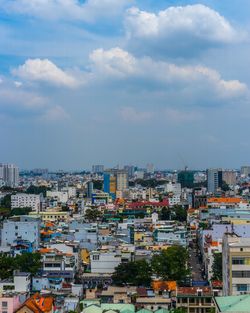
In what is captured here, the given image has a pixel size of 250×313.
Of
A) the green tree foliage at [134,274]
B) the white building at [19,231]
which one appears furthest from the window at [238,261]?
the white building at [19,231]

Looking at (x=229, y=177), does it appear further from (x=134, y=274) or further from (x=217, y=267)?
(x=134, y=274)

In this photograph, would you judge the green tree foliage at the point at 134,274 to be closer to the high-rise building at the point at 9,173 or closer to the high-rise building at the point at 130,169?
the high-rise building at the point at 9,173

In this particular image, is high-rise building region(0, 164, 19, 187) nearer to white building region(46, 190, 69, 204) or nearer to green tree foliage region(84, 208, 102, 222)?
white building region(46, 190, 69, 204)

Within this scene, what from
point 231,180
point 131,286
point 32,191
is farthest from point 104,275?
point 231,180

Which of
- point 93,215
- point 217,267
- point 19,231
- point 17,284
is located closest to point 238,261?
point 217,267

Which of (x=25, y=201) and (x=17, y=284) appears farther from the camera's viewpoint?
(x=25, y=201)

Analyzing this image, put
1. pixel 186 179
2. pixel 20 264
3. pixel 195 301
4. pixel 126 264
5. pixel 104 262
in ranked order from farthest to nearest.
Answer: pixel 186 179 → pixel 104 262 → pixel 20 264 → pixel 126 264 → pixel 195 301

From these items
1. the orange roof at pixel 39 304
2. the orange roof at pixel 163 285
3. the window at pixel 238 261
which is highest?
the window at pixel 238 261

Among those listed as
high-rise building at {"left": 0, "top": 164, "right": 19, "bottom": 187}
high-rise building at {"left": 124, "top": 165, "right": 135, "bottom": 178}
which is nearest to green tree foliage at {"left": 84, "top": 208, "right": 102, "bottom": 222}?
high-rise building at {"left": 0, "top": 164, "right": 19, "bottom": 187}
